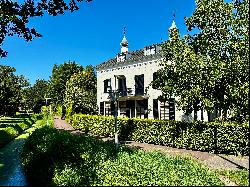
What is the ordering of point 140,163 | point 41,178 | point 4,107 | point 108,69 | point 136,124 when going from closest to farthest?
point 140,163, point 41,178, point 136,124, point 108,69, point 4,107

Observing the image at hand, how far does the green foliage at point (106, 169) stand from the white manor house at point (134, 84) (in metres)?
20.9

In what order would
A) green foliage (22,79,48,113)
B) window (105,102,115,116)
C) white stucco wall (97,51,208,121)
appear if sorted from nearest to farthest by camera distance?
white stucco wall (97,51,208,121), window (105,102,115,116), green foliage (22,79,48,113)

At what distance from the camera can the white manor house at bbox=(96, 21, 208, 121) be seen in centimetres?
3434

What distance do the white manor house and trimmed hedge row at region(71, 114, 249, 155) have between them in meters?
9.88

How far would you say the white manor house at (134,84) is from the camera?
34.3 meters

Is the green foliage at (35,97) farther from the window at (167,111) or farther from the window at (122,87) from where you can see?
the window at (167,111)

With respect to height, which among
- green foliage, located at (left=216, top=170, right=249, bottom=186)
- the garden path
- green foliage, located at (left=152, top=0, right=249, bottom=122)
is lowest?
the garden path

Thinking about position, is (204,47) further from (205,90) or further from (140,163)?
(140,163)

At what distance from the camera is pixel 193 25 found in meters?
16.2

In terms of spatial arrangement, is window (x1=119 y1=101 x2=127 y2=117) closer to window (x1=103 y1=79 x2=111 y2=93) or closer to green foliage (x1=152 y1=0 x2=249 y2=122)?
window (x1=103 y1=79 x2=111 y2=93)

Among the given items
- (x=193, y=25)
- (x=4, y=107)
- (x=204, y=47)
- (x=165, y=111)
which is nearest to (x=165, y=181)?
(x=204, y=47)

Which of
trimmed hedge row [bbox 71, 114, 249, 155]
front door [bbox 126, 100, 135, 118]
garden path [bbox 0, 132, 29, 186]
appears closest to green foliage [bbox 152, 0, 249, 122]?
trimmed hedge row [bbox 71, 114, 249, 155]

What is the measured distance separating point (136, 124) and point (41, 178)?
12008 millimetres

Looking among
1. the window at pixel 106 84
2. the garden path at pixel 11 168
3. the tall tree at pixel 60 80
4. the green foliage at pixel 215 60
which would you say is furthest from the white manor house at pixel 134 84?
the tall tree at pixel 60 80
